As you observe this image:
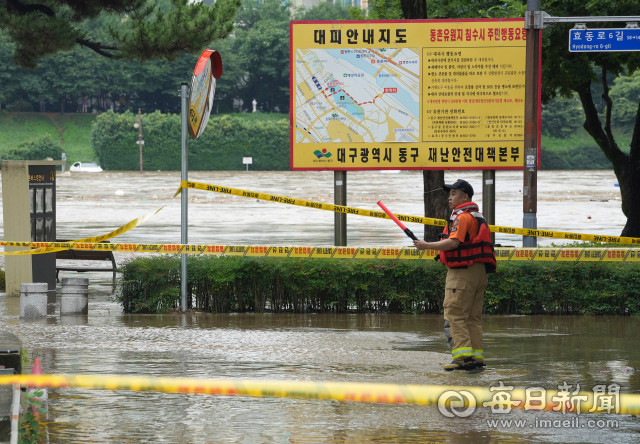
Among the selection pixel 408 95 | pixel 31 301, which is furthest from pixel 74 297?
pixel 408 95

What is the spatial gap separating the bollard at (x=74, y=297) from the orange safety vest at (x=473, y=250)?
5127 mm

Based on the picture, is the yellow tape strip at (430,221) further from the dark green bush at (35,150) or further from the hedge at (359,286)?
the dark green bush at (35,150)

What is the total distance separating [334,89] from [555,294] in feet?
13.8

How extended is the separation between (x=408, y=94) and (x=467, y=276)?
17.5 feet

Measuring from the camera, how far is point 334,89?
12.6 m

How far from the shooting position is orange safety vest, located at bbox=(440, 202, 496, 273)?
303 inches

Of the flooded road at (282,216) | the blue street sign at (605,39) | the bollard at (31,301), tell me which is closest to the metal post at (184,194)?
the bollard at (31,301)

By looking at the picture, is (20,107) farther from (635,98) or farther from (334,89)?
(334,89)

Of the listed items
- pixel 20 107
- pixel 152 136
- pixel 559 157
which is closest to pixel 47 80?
pixel 20 107

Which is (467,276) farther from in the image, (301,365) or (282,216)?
(282,216)

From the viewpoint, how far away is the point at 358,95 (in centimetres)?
1262

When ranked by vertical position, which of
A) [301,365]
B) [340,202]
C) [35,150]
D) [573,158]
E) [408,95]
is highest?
[35,150]

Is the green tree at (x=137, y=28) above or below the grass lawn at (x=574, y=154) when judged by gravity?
below

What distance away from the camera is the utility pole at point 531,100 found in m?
11.8
